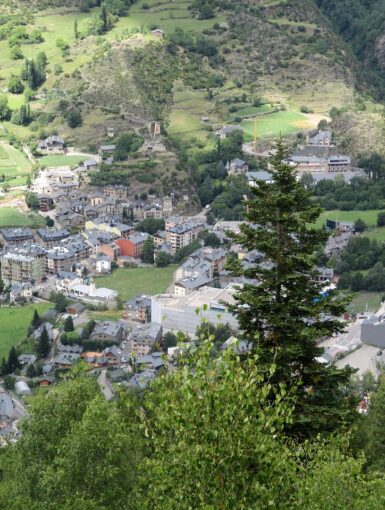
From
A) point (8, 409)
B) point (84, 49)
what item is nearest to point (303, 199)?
point (8, 409)

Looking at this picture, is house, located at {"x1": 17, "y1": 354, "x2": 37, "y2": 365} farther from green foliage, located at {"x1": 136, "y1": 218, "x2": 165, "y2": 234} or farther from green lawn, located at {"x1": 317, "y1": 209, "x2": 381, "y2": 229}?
green lawn, located at {"x1": 317, "y1": 209, "x2": 381, "y2": 229}

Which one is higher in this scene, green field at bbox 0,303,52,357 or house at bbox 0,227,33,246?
green field at bbox 0,303,52,357

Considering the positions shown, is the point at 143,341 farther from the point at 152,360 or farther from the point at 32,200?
the point at 32,200

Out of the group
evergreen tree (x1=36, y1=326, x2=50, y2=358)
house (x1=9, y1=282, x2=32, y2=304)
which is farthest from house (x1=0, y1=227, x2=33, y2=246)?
evergreen tree (x1=36, y1=326, x2=50, y2=358)

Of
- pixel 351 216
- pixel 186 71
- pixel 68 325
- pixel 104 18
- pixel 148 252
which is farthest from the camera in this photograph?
pixel 104 18

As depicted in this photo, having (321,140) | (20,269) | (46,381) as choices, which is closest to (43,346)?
(46,381)

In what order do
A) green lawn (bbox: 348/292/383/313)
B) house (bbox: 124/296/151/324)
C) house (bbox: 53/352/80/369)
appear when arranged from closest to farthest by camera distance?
house (bbox: 53/352/80/369), house (bbox: 124/296/151/324), green lawn (bbox: 348/292/383/313)
